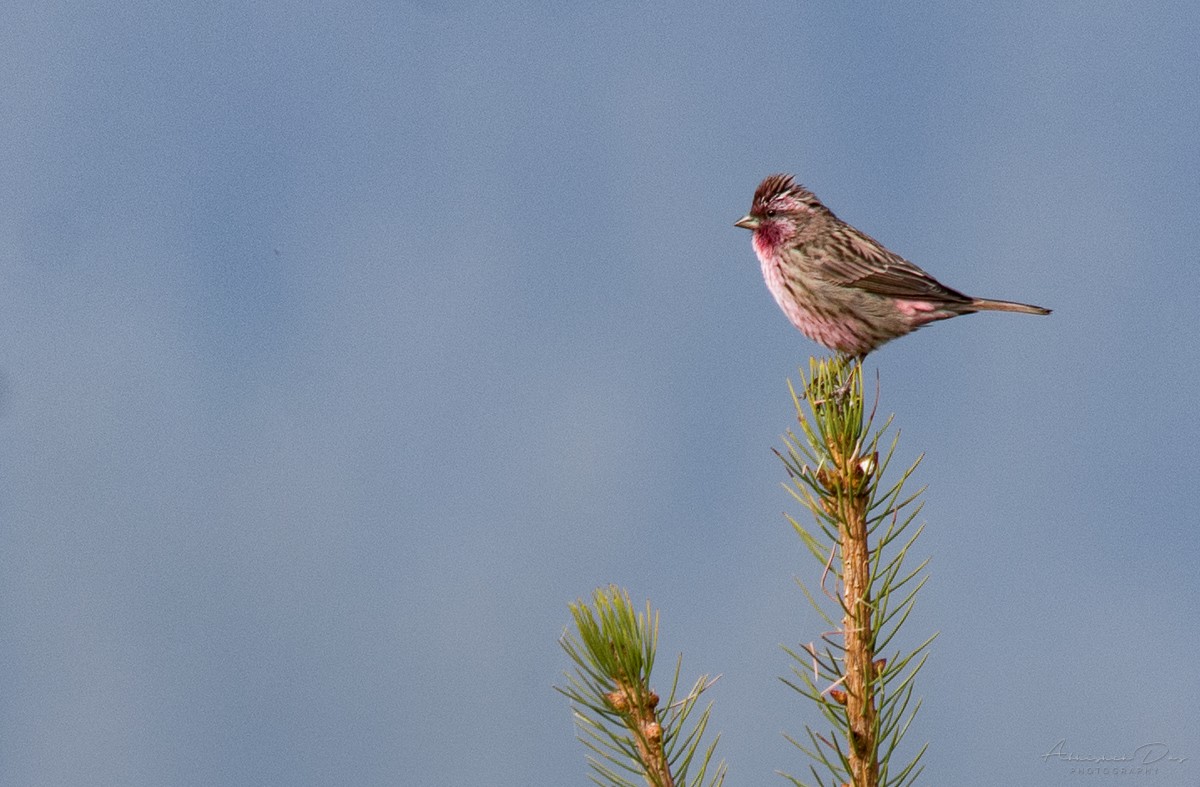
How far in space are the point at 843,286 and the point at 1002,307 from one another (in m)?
1.32

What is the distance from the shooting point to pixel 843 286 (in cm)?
1048

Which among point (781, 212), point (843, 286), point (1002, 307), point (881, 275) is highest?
point (781, 212)

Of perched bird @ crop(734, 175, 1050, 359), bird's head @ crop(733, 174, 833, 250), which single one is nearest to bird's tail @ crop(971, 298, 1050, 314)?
perched bird @ crop(734, 175, 1050, 359)

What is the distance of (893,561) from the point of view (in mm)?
4902

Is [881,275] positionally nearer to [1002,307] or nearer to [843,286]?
[843,286]

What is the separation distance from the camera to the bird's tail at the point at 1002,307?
988cm

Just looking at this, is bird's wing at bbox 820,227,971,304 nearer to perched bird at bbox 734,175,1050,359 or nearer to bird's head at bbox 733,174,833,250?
perched bird at bbox 734,175,1050,359

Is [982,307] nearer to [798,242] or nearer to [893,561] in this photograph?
[798,242]

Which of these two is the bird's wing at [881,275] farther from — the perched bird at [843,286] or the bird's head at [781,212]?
the bird's head at [781,212]

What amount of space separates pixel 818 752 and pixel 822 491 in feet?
3.63

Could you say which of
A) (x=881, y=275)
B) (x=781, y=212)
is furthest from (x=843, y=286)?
(x=781, y=212)

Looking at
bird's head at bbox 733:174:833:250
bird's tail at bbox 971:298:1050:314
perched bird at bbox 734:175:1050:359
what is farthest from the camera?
bird's head at bbox 733:174:833:250

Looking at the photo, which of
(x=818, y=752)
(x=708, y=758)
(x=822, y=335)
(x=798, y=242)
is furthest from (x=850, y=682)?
(x=798, y=242)

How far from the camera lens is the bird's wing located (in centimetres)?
1038
